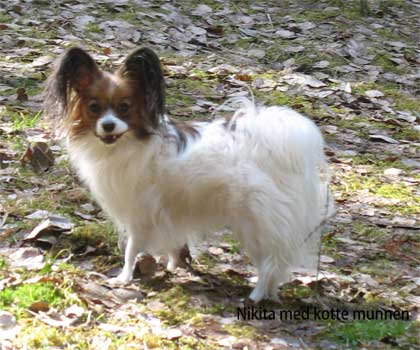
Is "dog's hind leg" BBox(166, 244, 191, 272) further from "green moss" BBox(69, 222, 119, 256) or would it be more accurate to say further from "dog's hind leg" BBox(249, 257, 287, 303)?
"dog's hind leg" BBox(249, 257, 287, 303)

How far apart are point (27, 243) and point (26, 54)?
3.16m

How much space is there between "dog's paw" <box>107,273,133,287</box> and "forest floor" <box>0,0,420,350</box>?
4cm

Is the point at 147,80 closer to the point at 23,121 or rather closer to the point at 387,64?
the point at 23,121

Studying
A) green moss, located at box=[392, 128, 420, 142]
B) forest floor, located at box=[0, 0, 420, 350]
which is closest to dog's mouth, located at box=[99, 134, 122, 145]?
forest floor, located at box=[0, 0, 420, 350]

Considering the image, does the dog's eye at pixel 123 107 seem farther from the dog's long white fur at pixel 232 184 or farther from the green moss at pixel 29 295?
the green moss at pixel 29 295

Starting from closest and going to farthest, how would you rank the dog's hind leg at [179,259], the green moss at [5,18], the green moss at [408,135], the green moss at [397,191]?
the dog's hind leg at [179,259] → the green moss at [397,191] → the green moss at [408,135] → the green moss at [5,18]

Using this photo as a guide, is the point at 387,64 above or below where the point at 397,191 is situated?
above

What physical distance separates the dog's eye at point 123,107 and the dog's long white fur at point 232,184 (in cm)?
12

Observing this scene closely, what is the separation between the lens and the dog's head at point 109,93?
12.1ft

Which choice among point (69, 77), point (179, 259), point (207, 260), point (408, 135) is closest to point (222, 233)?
point (207, 260)

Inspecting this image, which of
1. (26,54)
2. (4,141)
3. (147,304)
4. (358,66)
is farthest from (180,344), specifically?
(358,66)

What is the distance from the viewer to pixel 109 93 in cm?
369

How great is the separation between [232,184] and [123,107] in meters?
0.60

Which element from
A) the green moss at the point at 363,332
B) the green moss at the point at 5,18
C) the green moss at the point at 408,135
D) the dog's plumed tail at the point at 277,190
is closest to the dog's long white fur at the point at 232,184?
the dog's plumed tail at the point at 277,190
